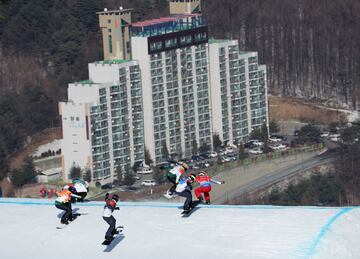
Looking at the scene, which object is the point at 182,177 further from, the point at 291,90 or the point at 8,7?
the point at 8,7

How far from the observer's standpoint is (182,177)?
102 ft

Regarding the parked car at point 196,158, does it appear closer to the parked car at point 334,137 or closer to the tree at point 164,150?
the tree at point 164,150

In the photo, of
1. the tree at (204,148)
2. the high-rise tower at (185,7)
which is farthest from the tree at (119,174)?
the high-rise tower at (185,7)

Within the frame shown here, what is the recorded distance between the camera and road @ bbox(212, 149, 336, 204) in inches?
2645

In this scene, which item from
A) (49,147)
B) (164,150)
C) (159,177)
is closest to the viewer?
(159,177)

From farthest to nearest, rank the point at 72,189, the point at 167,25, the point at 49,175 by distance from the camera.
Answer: the point at 167,25, the point at 49,175, the point at 72,189

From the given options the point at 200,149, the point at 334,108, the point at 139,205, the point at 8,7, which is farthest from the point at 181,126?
the point at 139,205

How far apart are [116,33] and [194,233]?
4646 cm

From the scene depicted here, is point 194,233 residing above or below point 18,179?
above

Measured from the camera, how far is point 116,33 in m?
75.0

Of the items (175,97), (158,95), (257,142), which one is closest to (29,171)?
(158,95)

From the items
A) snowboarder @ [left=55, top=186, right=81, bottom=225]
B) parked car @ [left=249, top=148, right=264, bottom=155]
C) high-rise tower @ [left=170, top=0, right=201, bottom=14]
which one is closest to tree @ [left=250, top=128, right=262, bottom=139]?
parked car @ [left=249, top=148, right=264, bottom=155]

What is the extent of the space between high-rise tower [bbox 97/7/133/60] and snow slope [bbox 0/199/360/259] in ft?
144

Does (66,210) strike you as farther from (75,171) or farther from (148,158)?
(148,158)
